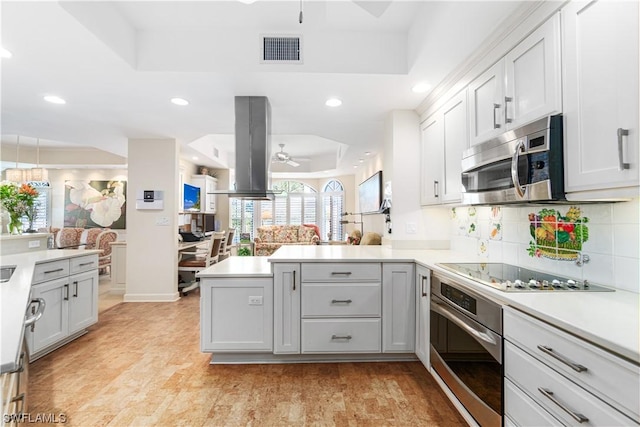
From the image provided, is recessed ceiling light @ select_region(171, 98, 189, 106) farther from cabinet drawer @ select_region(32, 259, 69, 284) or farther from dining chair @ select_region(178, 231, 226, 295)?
dining chair @ select_region(178, 231, 226, 295)

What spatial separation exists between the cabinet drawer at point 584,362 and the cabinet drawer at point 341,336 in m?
1.31

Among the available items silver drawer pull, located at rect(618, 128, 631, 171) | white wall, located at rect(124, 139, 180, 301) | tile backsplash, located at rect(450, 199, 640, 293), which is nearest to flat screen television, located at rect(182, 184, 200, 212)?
white wall, located at rect(124, 139, 180, 301)

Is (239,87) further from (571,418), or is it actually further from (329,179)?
(329,179)

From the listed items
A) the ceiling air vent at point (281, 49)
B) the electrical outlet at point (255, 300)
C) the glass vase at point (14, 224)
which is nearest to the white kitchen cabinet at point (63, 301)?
the glass vase at point (14, 224)

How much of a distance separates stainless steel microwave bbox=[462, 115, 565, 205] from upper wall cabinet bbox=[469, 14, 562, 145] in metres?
0.09

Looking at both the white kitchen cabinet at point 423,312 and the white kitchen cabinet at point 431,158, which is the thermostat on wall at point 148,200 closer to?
the white kitchen cabinet at point 431,158

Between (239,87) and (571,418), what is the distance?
2796 mm

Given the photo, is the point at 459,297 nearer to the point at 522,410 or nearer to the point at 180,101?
the point at 522,410

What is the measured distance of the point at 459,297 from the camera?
5.66 feet

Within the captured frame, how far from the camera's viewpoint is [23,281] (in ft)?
5.52

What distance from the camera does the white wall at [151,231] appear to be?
173 inches

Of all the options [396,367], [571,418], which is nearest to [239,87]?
[396,367]

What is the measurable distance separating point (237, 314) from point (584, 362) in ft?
6.95

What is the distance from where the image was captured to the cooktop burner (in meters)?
1.43
